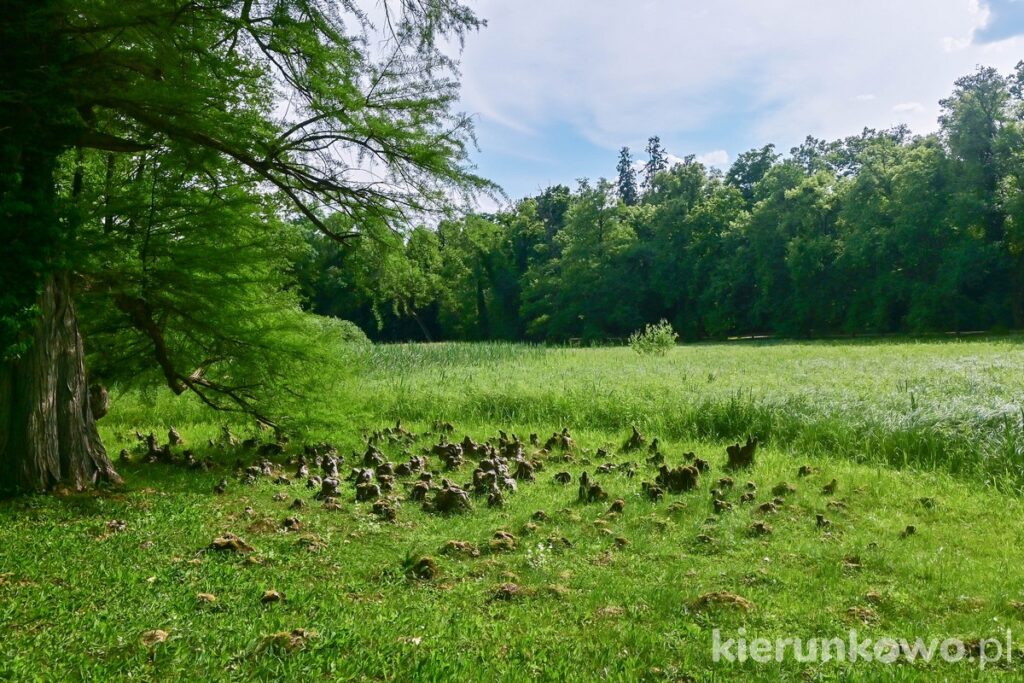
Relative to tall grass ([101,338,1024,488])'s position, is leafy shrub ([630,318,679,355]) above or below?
above

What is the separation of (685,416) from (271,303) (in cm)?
699

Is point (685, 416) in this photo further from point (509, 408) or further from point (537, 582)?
point (537, 582)

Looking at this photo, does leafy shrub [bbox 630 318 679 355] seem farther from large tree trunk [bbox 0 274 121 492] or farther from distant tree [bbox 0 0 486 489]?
large tree trunk [bbox 0 274 121 492]

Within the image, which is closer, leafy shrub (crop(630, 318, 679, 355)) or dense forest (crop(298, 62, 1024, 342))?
leafy shrub (crop(630, 318, 679, 355))

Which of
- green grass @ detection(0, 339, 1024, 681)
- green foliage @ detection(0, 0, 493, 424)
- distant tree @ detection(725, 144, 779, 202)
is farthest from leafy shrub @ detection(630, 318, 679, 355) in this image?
distant tree @ detection(725, 144, 779, 202)

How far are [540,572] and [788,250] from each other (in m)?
49.1

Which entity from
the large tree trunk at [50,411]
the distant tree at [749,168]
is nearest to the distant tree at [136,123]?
the large tree trunk at [50,411]

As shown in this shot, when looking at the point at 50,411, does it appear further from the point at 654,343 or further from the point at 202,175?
the point at 654,343

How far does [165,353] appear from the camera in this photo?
765 centimetres

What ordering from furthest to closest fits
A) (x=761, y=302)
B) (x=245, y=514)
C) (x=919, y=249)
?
(x=761, y=302)
(x=919, y=249)
(x=245, y=514)

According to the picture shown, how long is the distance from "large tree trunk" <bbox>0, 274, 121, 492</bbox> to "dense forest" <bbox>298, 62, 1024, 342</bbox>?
20.6 meters

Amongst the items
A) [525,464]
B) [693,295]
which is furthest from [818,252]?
[525,464]

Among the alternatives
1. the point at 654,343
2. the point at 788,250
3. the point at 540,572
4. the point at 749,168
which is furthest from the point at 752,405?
the point at 749,168

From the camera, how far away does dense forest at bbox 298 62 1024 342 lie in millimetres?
39938
